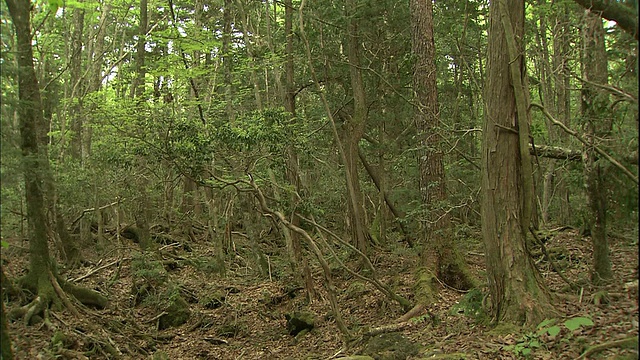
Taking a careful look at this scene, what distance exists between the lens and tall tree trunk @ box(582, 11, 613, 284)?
21.6 ft

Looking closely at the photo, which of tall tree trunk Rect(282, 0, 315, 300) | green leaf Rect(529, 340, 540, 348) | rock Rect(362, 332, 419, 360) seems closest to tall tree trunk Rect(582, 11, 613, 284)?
green leaf Rect(529, 340, 540, 348)

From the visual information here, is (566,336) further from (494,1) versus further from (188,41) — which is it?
(188,41)

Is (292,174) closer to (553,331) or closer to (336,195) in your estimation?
(336,195)

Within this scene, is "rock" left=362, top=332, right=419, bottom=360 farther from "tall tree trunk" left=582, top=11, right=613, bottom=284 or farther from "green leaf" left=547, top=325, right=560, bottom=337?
"tall tree trunk" left=582, top=11, right=613, bottom=284

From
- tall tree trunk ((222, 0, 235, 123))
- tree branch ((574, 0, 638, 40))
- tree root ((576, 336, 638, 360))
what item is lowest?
tree root ((576, 336, 638, 360))

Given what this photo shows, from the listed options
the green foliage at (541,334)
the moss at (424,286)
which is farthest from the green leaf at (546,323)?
the moss at (424,286)

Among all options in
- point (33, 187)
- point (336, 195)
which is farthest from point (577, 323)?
point (336, 195)

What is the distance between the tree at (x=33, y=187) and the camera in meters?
8.28

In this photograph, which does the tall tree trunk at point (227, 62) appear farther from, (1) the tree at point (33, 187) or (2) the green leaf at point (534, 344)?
(2) the green leaf at point (534, 344)

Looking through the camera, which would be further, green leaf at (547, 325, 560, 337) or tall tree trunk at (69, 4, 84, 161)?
tall tree trunk at (69, 4, 84, 161)

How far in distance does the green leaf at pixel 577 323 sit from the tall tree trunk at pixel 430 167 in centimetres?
467

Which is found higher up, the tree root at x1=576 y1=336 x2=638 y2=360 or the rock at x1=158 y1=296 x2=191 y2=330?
the tree root at x1=576 y1=336 x2=638 y2=360

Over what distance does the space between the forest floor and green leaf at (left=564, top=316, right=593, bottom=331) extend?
0.07m

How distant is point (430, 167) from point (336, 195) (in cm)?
954
